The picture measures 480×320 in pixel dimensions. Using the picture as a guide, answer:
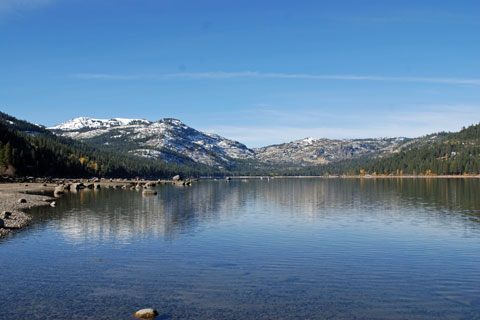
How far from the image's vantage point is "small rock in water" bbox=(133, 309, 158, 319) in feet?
71.1

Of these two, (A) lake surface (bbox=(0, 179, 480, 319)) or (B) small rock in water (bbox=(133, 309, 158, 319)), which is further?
(A) lake surface (bbox=(0, 179, 480, 319))

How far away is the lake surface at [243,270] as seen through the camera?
2333cm

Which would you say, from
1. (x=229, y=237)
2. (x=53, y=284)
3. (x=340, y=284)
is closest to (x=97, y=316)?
(x=53, y=284)

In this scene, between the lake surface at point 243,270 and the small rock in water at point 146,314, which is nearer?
the small rock in water at point 146,314

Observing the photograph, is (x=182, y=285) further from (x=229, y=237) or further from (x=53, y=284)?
(x=229, y=237)

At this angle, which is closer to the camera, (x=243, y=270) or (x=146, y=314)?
(x=146, y=314)

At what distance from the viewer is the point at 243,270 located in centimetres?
3170

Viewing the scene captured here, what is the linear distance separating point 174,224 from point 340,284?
112ft

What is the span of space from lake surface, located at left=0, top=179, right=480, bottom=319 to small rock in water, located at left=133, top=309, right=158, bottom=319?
55 centimetres

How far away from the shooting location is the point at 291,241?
44.3 m

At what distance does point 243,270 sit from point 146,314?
1130 centimetres

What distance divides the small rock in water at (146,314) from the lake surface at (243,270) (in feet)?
1.82

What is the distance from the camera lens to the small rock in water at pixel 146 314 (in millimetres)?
21672

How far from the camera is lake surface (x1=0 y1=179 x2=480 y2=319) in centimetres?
2333
